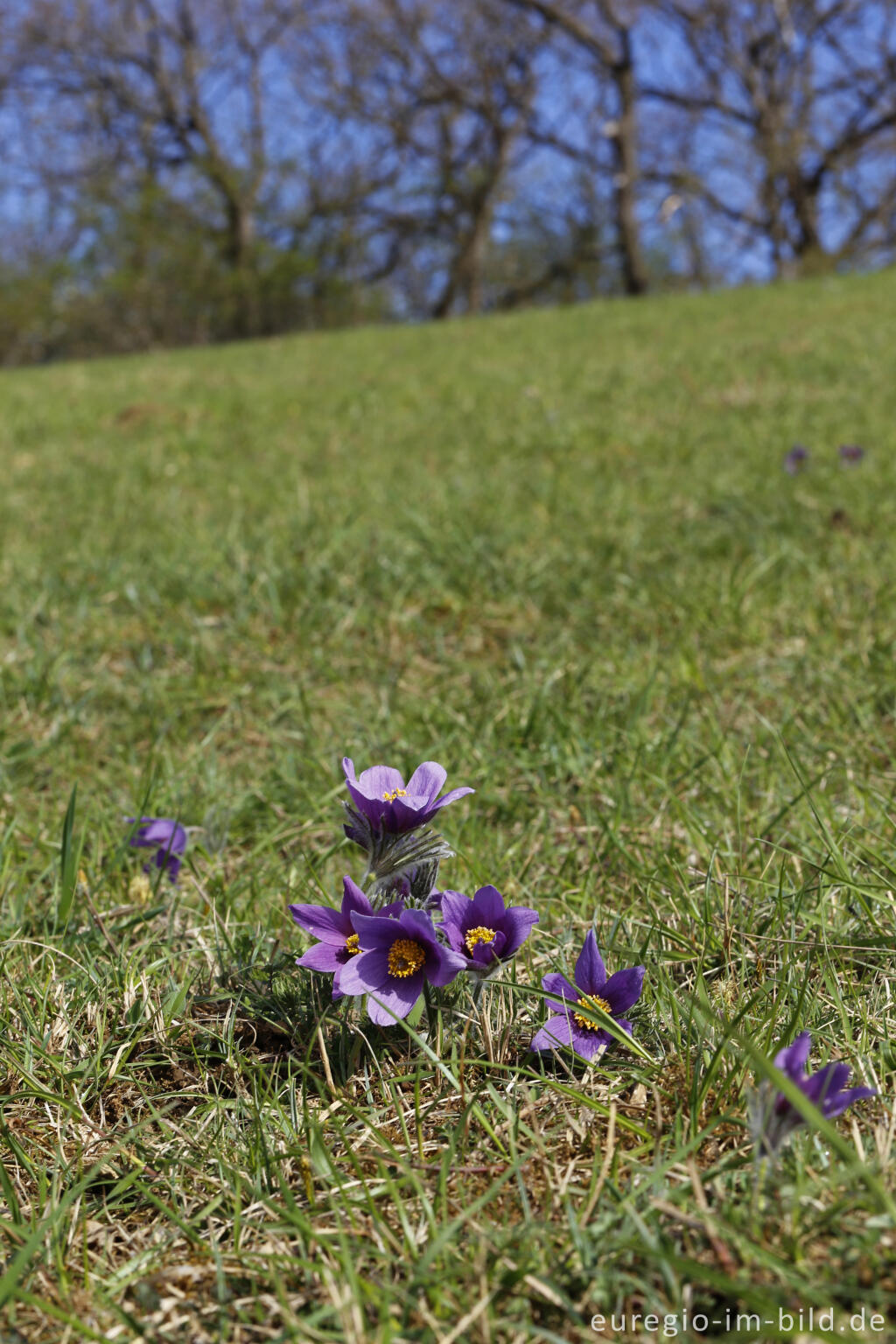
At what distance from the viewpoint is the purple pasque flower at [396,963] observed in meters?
1.18

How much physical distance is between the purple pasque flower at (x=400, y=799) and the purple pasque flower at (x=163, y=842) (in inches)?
26.6

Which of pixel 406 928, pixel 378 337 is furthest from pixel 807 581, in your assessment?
pixel 378 337

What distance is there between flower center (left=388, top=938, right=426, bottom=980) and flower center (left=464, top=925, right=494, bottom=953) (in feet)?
0.26

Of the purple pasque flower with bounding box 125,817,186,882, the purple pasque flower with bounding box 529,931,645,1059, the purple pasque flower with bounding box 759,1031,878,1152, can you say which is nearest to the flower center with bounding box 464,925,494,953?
the purple pasque flower with bounding box 529,931,645,1059

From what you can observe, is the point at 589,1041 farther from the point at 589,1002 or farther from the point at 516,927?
the point at 516,927

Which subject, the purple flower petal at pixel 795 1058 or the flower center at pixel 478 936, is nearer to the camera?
the purple flower petal at pixel 795 1058

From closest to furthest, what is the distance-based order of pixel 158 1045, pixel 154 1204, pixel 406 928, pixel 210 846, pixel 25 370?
1. pixel 154 1204
2. pixel 406 928
3. pixel 158 1045
4. pixel 210 846
5. pixel 25 370

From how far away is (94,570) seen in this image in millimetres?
3635

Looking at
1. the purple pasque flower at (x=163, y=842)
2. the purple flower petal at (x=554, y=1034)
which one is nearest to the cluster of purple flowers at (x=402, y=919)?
the purple flower petal at (x=554, y=1034)

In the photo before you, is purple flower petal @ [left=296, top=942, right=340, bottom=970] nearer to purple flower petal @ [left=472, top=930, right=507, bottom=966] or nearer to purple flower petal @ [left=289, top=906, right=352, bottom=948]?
purple flower petal @ [left=289, top=906, right=352, bottom=948]

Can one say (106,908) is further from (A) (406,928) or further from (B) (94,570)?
(B) (94,570)

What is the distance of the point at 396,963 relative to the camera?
3.99 feet

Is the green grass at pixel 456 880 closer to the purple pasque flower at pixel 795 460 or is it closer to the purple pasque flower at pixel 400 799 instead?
the purple pasque flower at pixel 795 460

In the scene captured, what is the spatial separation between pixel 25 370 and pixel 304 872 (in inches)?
545
